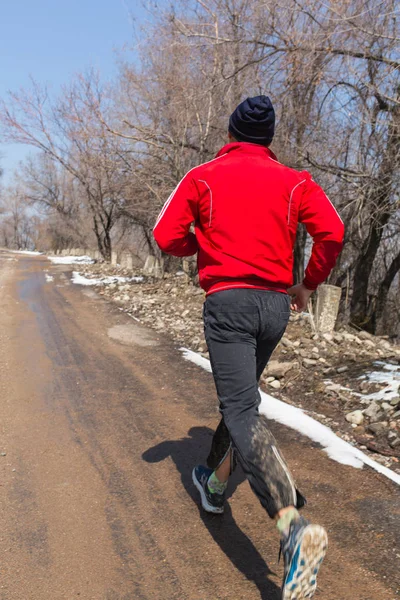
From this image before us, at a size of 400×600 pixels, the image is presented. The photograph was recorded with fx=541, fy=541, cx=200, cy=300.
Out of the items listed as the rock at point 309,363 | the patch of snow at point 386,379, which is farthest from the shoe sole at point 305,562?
the rock at point 309,363

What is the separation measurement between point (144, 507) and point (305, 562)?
126cm

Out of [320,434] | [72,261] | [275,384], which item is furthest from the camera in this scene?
[72,261]

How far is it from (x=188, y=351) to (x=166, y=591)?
15.0ft

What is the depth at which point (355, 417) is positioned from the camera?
4.35 m

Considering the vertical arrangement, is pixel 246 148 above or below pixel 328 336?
above

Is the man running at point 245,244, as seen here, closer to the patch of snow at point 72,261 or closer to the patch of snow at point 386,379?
the patch of snow at point 386,379

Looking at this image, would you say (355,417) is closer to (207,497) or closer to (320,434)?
(320,434)

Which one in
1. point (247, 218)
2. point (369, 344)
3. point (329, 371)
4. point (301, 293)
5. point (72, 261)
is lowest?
point (72, 261)

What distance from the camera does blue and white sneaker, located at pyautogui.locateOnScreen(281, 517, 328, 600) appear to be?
191cm

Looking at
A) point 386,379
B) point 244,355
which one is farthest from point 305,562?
point 386,379

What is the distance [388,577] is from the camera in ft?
7.74

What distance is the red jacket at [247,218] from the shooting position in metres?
2.35

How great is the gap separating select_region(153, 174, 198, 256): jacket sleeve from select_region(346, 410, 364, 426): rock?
2.59m

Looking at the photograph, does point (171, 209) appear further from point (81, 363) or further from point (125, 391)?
point (81, 363)
